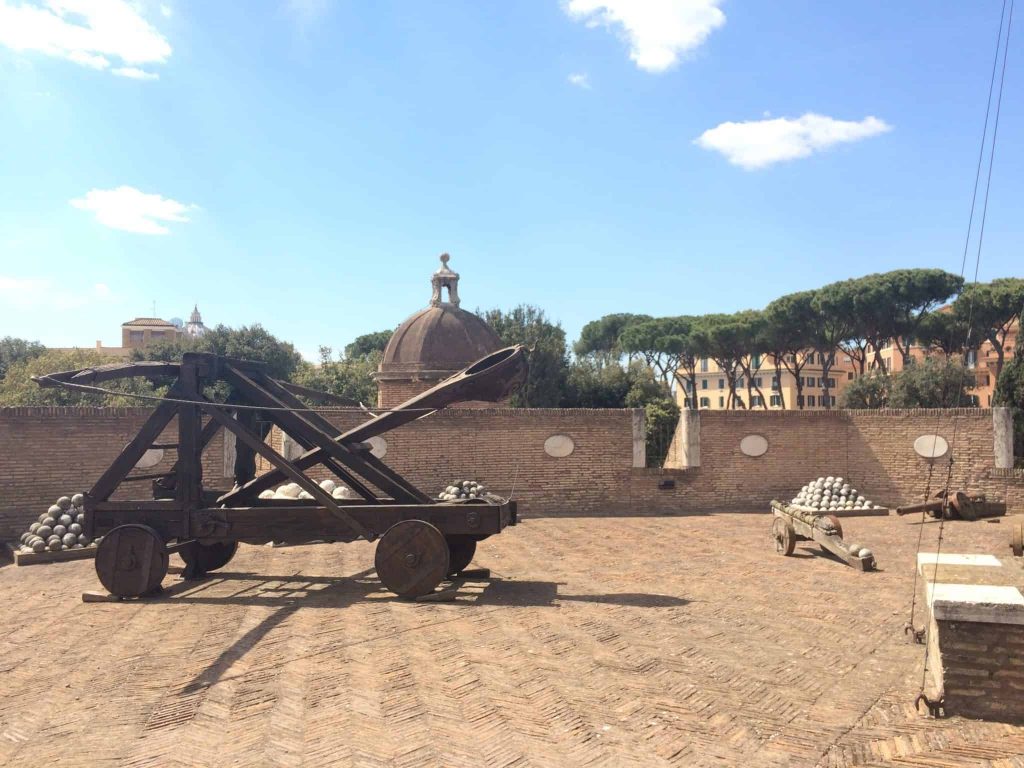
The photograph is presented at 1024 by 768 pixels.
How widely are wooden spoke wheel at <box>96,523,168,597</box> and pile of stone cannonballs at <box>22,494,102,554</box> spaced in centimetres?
314

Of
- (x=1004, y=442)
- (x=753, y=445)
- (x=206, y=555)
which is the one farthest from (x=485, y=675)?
(x=1004, y=442)

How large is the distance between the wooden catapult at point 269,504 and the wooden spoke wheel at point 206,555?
0.80m

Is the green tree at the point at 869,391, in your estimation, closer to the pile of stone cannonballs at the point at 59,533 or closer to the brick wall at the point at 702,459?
the brick wall at the point at 702,459

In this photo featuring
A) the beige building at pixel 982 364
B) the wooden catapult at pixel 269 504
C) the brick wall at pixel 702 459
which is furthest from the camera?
the beige building at pixel 982 364

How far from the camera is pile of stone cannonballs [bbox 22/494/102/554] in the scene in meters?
10.5

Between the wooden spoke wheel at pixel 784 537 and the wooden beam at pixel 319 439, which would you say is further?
the wooden spoke wheel at pixel 784 537

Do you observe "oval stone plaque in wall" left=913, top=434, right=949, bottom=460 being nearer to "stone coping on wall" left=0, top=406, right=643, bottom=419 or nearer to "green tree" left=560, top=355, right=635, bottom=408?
"stone coping on wall" left=0, top=406, right=643, bottom=419

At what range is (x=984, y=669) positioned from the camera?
409cm

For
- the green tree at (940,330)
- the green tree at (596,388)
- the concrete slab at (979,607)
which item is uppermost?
the green tree at (940,330)

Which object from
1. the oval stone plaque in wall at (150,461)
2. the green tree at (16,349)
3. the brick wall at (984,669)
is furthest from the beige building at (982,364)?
the green tree at (16,349)

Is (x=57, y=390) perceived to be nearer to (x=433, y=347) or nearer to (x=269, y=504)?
(x=433, y=347)

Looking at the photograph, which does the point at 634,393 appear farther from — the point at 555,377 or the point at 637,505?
the point at 637,505

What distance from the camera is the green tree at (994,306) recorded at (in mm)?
35875

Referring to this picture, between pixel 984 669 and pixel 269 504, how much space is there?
22.1 ft
